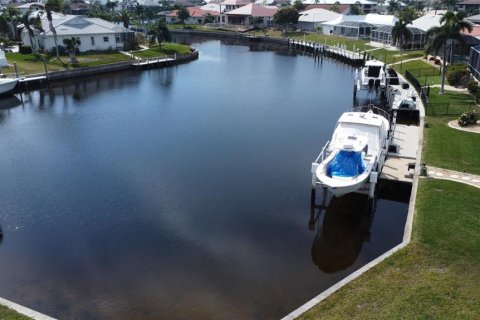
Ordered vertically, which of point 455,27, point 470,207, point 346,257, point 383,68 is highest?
point 455,27

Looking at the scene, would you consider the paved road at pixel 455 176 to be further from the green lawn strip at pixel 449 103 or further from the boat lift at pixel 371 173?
the green lawn strip at pixel 449 103

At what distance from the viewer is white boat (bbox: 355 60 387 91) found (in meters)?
51.8

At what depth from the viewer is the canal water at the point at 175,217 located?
775 inches

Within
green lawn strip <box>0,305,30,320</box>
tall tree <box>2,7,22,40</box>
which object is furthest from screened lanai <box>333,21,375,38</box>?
green lawn strip <box>0,305,30,320</box>

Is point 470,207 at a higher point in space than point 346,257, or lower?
higher

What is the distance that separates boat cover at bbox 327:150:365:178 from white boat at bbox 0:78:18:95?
159ft

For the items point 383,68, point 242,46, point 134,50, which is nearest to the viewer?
point 383,68

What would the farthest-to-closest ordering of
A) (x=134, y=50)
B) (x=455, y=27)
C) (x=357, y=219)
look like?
1. (x=134, y=50)
2. (x=455, y=27)
3. (x=357, y=219)

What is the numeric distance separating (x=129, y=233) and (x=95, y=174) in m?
9.33

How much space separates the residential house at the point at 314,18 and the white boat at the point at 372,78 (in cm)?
7671

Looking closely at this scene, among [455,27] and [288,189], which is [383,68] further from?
[288,189]

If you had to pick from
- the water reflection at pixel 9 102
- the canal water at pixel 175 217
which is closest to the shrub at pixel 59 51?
the water reflection at pixel 9 102

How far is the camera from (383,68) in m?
55.3

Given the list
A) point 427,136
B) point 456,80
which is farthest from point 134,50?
point 427,136
